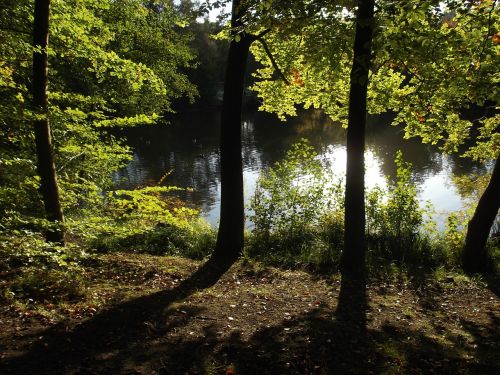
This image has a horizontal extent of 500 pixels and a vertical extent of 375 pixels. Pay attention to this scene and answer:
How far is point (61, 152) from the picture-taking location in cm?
805

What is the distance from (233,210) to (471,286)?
17.0ft

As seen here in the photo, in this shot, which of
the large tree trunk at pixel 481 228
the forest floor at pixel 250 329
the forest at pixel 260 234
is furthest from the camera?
the large tree trunk at pixel 481 228

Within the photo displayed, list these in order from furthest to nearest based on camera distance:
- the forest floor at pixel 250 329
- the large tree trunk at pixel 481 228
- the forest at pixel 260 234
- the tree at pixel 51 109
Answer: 1. the large tree trunk at pixel 481 228
2. the tree at pixel 51 109
3. the forest at pixel 260 234
4. the forest floor at pixel 250 329

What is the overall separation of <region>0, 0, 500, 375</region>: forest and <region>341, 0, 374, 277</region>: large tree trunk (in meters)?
0.03

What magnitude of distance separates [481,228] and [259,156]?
2367cm

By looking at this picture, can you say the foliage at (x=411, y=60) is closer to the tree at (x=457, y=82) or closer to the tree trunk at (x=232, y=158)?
the tree at (x=457, y=82)

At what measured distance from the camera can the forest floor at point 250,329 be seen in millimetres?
4438

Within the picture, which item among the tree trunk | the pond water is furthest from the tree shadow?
the pond water

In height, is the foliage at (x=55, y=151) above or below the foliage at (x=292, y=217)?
above

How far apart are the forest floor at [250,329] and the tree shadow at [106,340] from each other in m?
0.01

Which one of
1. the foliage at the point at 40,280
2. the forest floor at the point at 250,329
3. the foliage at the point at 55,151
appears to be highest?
the foliage at the point at 55,151

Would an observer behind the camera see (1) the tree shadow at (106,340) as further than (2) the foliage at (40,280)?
No

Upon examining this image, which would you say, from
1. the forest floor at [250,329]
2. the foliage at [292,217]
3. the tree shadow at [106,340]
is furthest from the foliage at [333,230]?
the tree shadow at [106,340]

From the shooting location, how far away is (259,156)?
31719 mm
